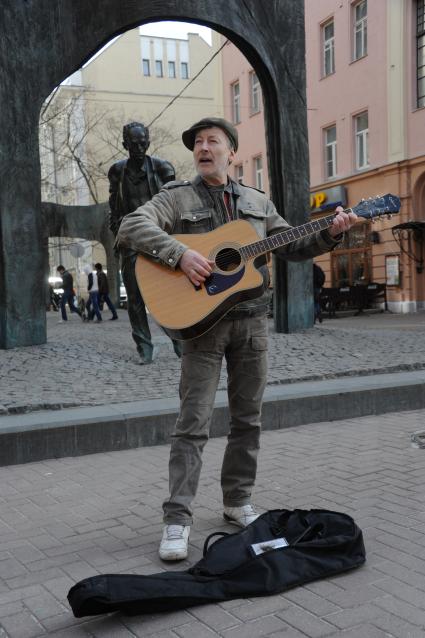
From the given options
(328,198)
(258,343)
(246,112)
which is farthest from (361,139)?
(258,343)

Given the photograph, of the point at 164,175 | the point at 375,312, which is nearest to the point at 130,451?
the point at 164,175

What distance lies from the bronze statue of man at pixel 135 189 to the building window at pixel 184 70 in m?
49.0

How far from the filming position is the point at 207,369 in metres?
3.28

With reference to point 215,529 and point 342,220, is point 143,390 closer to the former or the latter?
point 215,529

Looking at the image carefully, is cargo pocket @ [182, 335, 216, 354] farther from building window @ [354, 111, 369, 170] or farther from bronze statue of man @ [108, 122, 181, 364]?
building window @ [354, 111, 369, 170]

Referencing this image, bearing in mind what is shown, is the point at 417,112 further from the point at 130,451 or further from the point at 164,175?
the point at 130,451

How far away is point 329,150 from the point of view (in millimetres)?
26344

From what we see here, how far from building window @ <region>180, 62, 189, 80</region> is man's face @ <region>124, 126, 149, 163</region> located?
162ft

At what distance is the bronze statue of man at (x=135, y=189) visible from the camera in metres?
7.69

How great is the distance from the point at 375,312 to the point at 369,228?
10.4ft

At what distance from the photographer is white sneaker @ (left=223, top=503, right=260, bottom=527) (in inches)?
138

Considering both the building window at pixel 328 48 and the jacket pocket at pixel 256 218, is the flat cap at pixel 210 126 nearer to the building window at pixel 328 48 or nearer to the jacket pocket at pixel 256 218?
the jacket pocket at pixel 256 218

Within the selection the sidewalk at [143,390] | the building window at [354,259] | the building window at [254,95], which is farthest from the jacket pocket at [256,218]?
the building window at [254,95]

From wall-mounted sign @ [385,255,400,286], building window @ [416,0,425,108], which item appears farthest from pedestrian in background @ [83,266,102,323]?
building window @ [416,0,425,108]
